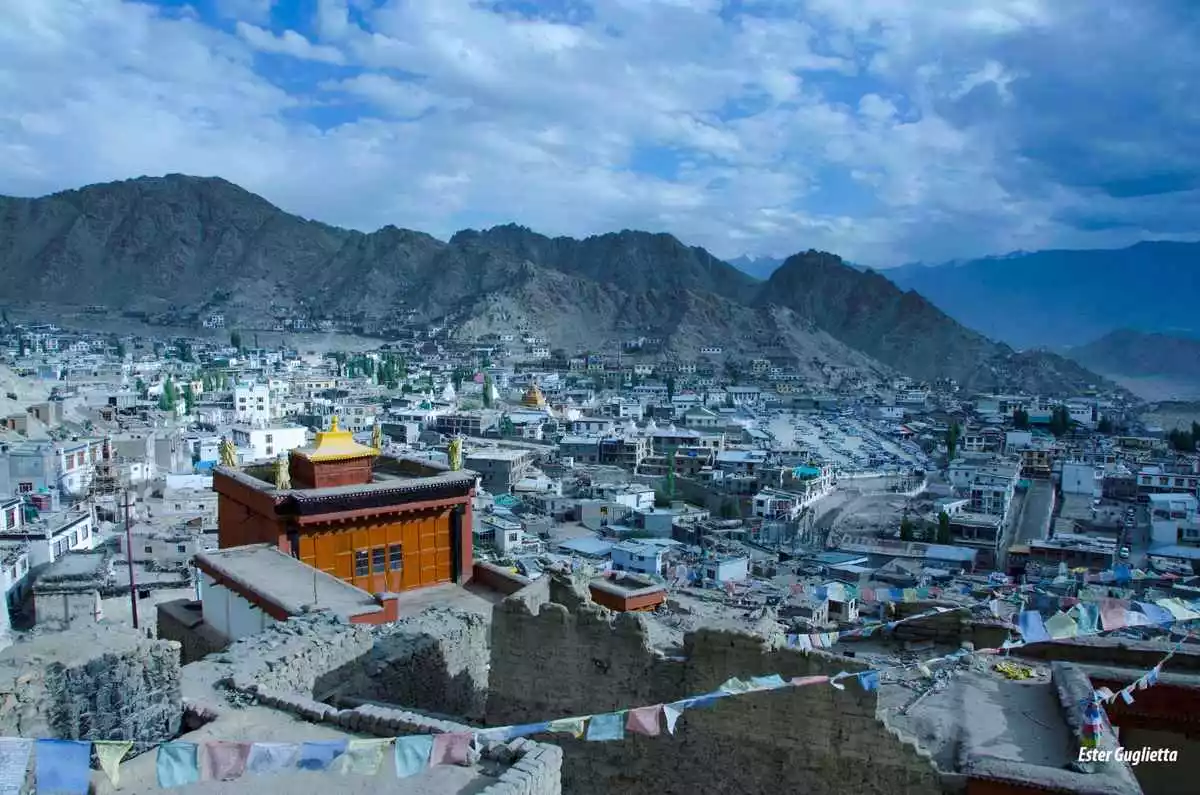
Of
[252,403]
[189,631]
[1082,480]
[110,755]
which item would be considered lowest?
[1082,480]

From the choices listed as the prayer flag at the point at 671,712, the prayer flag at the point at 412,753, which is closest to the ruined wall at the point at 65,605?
the prayer flag at the point at 412,753

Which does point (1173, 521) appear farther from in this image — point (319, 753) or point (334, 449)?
point (319, 753)

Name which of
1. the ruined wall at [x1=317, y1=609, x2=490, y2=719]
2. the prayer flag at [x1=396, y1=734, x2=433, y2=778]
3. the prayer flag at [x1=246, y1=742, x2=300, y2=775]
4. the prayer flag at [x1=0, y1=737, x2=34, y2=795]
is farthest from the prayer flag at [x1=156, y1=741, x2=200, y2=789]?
the ruined wall at [x1=317, y1=609, x2=490, y2=719]

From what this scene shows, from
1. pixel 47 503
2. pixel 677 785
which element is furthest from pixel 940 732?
pixel 47 503

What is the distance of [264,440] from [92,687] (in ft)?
177

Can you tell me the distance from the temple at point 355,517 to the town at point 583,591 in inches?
1.7

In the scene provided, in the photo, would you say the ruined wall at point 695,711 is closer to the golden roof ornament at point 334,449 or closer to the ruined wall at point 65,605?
the golden roof ornament at point 334,449

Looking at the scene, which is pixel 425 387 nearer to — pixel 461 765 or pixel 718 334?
pixel 718 334

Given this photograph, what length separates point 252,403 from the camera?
259ft

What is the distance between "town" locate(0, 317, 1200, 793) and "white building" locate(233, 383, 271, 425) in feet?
1.36

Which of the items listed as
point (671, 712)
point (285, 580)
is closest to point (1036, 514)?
point (285, 580)

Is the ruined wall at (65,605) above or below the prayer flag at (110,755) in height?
below

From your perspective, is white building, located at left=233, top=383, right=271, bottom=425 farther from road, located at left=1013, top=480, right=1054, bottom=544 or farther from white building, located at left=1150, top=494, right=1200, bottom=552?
white building, located at left=1150, top=494, right=1200, bottom=552

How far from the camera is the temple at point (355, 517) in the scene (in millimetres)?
12719
